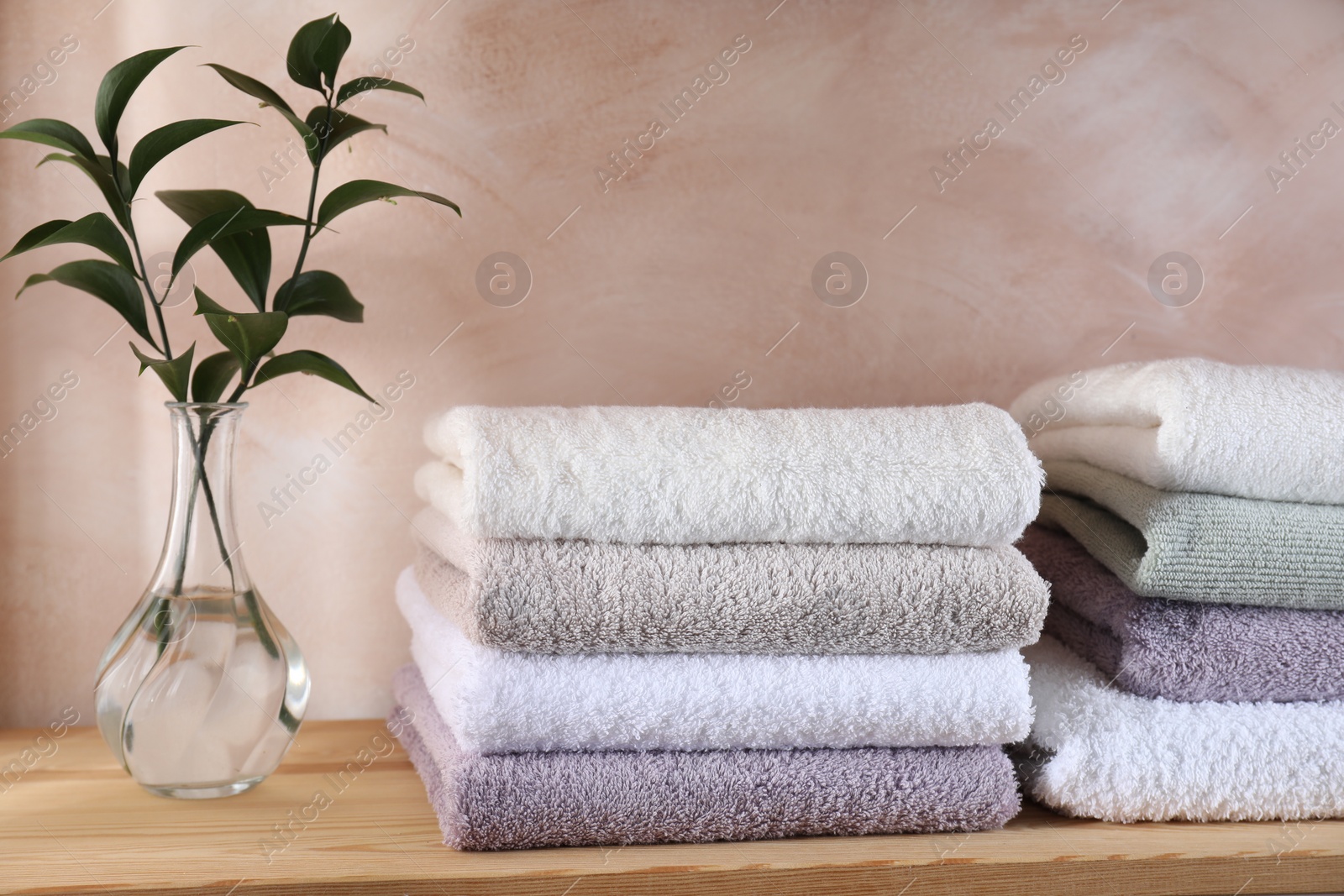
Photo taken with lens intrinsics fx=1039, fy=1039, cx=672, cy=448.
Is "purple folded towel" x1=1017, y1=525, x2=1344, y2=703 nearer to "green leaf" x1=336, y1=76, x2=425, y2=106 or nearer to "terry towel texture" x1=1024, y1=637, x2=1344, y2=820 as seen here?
"terry towel texture" x1=1024, y1=637, x2=1344, y2=820

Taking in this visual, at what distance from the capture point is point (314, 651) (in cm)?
77

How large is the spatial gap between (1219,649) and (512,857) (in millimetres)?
423

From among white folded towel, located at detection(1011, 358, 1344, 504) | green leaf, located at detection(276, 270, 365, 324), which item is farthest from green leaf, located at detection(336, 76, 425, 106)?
white folded towel, located at detection(1011, 358, 1344, 504)

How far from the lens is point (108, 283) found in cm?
61

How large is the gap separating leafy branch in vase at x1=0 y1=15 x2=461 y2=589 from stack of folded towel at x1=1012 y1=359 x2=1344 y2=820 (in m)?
0.46

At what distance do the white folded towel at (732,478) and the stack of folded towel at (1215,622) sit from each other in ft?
0.32

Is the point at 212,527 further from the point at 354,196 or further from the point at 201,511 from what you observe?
the point at 354,196

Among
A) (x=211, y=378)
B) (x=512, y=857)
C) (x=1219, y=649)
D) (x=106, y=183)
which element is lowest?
(x=512, y=857)

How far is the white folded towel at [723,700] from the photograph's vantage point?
1.76ft

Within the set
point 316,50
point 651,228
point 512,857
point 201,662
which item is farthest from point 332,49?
point 512,857

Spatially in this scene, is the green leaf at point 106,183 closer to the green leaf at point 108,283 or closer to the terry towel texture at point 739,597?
the green leaf at point 108,283

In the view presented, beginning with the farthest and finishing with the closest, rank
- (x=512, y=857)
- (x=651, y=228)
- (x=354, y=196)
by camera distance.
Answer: (x=651, y=228)
(x=354, y=196)
(x=512, y=857)

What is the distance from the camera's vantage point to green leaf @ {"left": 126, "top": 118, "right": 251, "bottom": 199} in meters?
0.60

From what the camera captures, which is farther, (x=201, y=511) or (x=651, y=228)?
(x=651, y=228)
